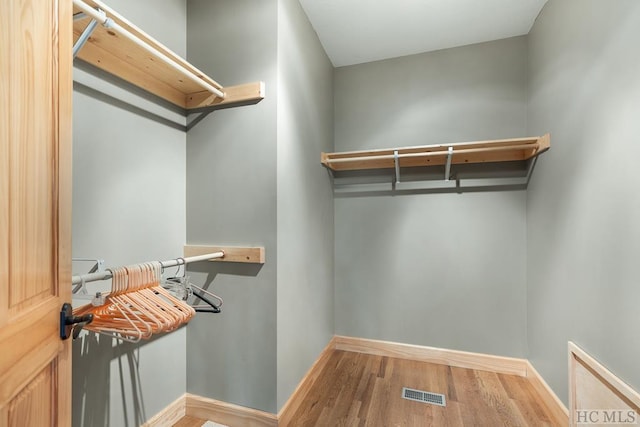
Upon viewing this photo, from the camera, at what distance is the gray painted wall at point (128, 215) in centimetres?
127

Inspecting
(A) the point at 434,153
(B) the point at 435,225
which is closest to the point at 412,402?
(B) the point at 435,225

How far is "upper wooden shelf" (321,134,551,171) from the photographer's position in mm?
2090

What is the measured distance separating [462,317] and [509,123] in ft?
5.37

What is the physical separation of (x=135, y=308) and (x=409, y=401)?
1778 mm

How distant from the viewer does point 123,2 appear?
143 centimetres

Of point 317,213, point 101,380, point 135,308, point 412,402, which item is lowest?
point 412,402

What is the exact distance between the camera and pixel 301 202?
2.01 metres

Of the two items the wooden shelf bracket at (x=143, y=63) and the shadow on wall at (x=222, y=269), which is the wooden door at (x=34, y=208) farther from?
the shadow on wall at (x=222, y=269)

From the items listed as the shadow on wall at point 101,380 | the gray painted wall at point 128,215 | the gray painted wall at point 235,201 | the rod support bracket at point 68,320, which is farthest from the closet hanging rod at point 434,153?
the rod support bracket at point 68,320

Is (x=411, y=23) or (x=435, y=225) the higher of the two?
(x=411, y=23)

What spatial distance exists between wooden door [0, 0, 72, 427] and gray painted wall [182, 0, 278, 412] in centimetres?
99

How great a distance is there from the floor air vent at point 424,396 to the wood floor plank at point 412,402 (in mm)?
37

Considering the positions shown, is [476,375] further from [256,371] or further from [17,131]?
[17,131]

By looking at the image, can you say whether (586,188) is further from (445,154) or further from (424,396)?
(424,396)
